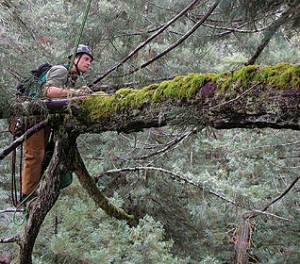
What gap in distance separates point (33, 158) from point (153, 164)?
3269 mm

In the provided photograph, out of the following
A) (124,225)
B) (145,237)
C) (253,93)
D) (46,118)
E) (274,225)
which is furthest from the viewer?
(274,225)

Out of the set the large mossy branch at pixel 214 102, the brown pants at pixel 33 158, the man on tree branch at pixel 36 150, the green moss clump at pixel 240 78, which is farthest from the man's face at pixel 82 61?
the green moss clump at pixel 240 78

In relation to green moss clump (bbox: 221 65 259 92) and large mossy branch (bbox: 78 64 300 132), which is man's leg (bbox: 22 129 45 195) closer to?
large mossy branch (bbox: 78 64 300 132)

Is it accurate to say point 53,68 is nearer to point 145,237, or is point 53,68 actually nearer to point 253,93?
point 253,93

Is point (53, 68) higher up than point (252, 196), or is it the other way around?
point (53, 68)

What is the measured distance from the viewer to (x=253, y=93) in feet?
6.50

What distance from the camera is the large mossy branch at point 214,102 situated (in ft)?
6.17

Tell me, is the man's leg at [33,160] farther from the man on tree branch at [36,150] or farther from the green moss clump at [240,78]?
the green moss clump at [240,78]

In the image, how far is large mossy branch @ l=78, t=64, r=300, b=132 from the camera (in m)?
1.88

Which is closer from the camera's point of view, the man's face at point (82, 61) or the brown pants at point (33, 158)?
the brown pants at point (33, 158)

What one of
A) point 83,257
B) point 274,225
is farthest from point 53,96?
point 274,225

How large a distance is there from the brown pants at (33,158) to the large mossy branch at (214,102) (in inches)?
36.0

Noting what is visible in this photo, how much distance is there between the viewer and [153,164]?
6.71 m

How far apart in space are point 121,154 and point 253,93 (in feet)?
16.1
